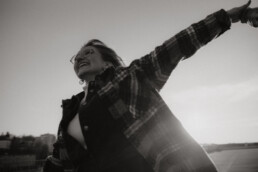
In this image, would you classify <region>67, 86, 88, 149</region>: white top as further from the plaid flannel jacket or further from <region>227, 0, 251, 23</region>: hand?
<region>227, 0, 251, 23</region>: hand

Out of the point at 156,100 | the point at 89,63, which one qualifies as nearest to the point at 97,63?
the point at 89,63

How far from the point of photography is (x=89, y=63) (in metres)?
2.70

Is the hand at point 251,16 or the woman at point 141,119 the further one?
the hand at point 251,16

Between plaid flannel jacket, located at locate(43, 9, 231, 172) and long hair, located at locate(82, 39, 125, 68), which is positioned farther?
long hair, located at locate(82, 39, 125, 68)

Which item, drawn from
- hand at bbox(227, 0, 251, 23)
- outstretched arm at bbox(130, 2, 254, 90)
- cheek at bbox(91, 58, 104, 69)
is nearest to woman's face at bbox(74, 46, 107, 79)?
cheek at bbox(91, 58, 104, 69)

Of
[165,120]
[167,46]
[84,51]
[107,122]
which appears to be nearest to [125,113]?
[107,122]

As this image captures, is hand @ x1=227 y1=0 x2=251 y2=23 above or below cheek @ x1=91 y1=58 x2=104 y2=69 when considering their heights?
below

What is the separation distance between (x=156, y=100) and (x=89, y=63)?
125 cm

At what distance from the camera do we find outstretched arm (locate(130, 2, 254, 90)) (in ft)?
6.09

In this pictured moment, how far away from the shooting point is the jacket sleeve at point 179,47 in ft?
6.09

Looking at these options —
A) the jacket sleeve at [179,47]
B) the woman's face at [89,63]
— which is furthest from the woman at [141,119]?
the woman's face at [89,63]

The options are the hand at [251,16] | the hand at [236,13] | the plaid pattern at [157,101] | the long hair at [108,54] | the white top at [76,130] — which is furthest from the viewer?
the long hair at [108,54]

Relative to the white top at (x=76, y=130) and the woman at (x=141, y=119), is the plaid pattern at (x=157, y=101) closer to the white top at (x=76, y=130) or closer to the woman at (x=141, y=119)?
the woman at (x=141, y=119)

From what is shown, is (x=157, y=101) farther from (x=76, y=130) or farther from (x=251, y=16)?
(x=251, y=16)
